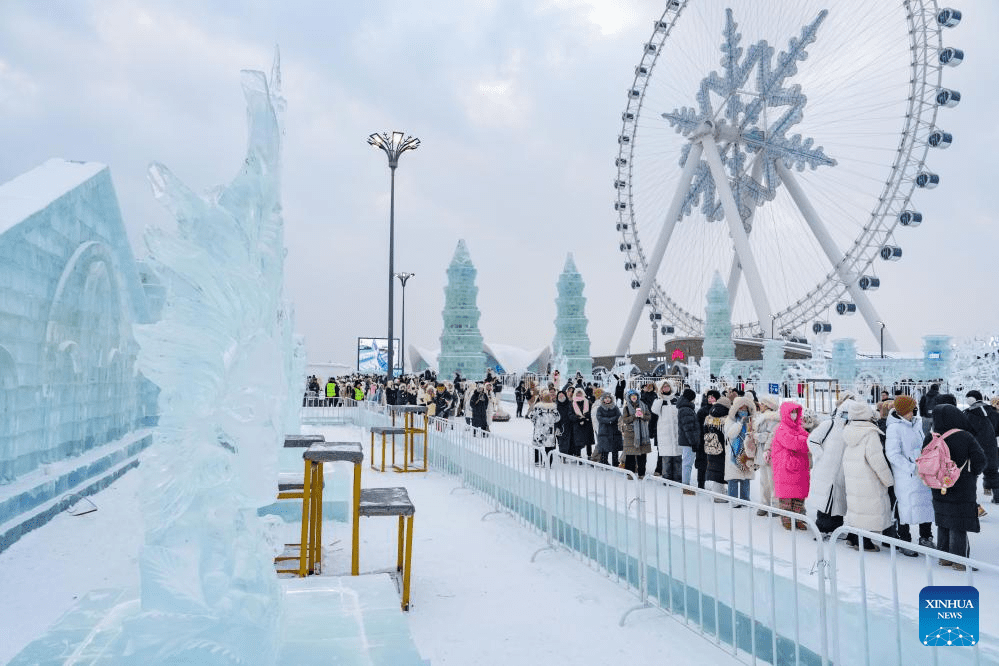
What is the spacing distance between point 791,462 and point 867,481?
2.54 feet

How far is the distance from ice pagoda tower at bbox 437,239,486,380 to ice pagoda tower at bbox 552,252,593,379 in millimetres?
3917

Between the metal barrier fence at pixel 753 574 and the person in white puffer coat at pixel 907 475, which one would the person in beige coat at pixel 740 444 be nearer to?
the metal barrier fence at pixel 753 574

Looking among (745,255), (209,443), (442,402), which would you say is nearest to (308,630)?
(209,443)

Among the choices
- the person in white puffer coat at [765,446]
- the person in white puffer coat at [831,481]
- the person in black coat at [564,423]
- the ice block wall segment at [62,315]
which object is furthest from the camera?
the person in black coat at [564,423]

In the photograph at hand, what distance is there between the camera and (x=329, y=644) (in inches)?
116

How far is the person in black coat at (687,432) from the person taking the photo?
7625 mm

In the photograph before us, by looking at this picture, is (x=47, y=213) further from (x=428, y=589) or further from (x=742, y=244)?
(x=742, y=244)

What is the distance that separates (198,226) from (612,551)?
4.06 metres

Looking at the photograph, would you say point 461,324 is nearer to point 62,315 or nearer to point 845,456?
point 62,315

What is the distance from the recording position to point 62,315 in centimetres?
715

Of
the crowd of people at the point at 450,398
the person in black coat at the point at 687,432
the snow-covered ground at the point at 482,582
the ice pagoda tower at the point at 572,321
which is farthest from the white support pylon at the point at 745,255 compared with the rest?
the snow-covered ground at the point at 482,582

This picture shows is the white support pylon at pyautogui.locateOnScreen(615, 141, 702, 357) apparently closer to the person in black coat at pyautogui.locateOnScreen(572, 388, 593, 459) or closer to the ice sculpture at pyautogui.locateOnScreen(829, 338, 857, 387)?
the ice sculpture at pyautogui.locateOnScreen(829, 338, 857, 387)

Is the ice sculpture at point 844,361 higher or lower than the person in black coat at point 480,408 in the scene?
higher

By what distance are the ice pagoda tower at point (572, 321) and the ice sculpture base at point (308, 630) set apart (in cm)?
2394
